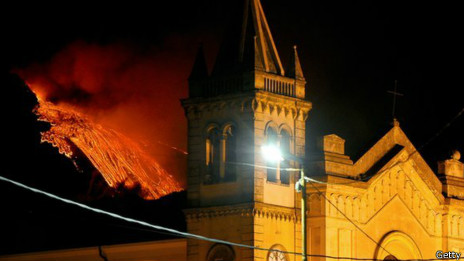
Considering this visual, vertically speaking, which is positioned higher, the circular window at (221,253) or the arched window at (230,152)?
the arched window at (230,152)

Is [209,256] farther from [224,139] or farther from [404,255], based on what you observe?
[404,255]

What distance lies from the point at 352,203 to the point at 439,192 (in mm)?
5906

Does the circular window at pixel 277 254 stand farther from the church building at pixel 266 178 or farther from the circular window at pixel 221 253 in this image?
the circular window at pixel 221 253

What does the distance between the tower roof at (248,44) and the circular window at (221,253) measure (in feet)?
23.7

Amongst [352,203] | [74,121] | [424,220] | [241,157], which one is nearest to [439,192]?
[424,220]

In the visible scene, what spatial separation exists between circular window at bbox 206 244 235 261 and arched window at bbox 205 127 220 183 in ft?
9.27

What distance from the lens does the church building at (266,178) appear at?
60000 mm

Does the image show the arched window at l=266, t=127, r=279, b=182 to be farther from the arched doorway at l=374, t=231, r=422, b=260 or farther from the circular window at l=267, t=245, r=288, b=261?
the arched doorway at l=374, t=231, r=422, b=260

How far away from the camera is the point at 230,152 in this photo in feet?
201

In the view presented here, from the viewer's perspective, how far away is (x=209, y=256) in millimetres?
60500

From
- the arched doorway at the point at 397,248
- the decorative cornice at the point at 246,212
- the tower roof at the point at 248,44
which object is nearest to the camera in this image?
the decorative cornice at the point at 246,212

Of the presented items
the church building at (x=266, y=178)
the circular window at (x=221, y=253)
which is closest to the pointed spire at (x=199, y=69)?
the church building at (x=266, y=178)

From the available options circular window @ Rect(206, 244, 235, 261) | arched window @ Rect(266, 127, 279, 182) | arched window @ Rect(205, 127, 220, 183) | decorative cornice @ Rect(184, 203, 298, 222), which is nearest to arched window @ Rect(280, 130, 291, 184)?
arched window @ Rect(266, 127, 279, 182)

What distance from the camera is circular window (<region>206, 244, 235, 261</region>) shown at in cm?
5978
